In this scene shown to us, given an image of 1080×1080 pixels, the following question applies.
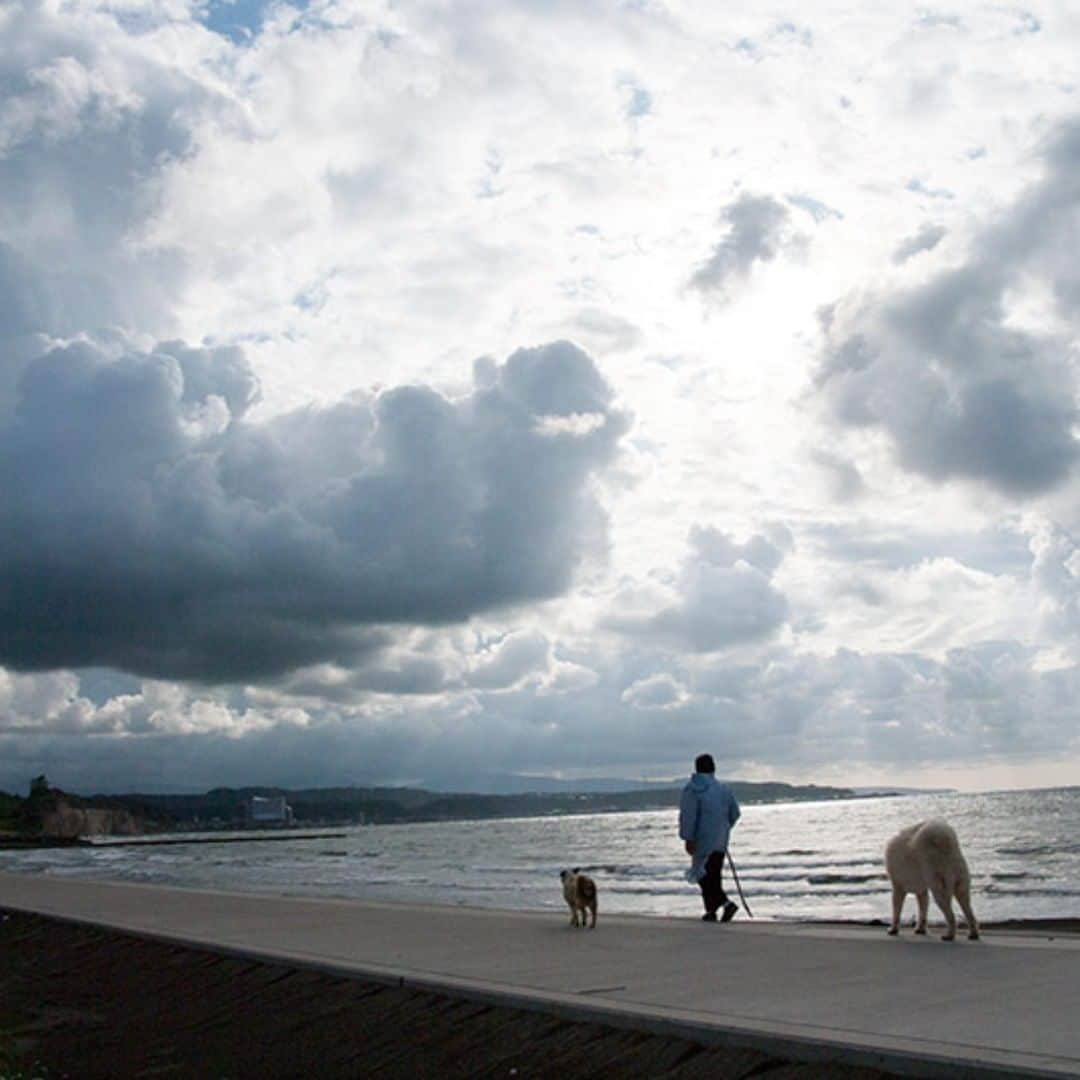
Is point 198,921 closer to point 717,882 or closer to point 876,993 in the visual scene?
point 717,882

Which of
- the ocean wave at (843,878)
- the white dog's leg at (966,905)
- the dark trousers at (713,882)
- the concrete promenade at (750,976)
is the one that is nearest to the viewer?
the concrete promenade at (750,976)

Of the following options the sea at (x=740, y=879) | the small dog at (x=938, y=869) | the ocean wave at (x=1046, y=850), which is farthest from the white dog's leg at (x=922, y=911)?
the ocean wave at (x=1046, y=850)

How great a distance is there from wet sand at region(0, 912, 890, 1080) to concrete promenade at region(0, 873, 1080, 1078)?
142 millimetres

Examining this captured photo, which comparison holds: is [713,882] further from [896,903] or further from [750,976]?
[750,976]

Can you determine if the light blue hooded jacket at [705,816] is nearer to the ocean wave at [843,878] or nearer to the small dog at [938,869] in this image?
the small dog at [938,869]

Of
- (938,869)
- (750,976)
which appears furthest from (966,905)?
(750,976)

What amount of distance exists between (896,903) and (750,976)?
2.52 meters

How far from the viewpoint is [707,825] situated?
45.6 ft

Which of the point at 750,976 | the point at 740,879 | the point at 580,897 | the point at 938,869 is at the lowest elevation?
the point at 740,879

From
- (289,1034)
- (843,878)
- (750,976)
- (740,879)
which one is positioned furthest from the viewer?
(740,879)

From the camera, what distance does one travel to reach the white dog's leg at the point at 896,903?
10703mm

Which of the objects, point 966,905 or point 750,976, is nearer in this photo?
point 750,976

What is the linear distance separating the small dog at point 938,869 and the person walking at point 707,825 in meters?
3.37

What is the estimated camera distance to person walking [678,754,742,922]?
13883 millimetres
